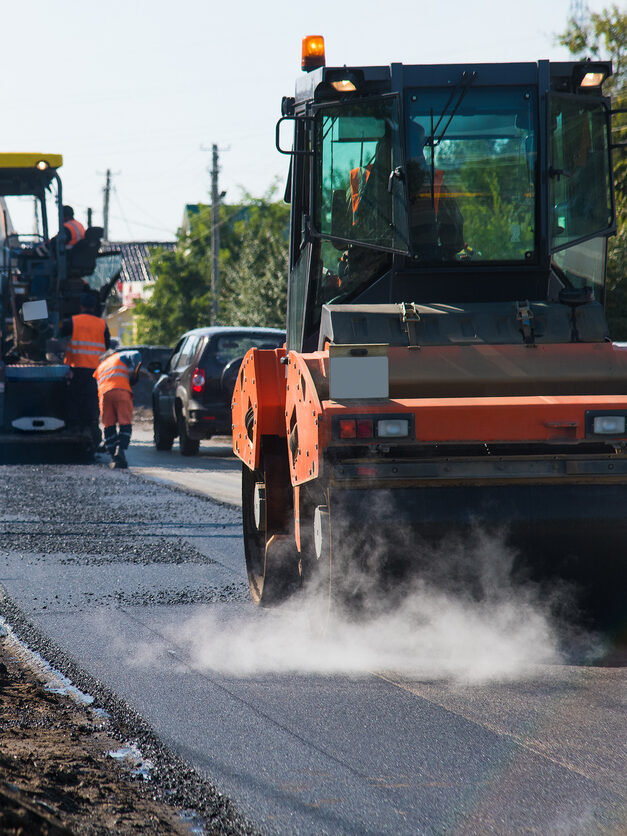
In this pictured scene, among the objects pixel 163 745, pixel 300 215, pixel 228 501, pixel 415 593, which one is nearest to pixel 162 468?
pixel 228 501

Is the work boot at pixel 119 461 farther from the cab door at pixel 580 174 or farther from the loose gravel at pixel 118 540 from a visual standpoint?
the cab door at pixel 580 174

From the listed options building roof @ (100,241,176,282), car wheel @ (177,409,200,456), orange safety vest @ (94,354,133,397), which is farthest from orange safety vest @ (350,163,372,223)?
building roof @ (100,241,176,282)

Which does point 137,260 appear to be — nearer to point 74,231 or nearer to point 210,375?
point 74,231

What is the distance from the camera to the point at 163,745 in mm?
4430

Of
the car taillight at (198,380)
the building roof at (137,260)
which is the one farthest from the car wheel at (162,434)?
the building roof at (137,260)

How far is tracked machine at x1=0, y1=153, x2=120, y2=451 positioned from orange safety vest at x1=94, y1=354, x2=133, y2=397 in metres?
0.66

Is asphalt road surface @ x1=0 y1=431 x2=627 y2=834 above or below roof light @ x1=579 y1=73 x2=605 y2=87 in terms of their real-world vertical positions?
below

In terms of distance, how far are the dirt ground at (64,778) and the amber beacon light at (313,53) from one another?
3.57 m

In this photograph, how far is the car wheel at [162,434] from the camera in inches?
737

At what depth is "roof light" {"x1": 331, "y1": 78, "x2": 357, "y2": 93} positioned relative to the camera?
6.42 m

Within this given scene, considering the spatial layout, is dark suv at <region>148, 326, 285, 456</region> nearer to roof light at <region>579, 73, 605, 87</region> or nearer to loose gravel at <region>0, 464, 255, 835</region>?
loose gravel at <region>0, 464, 255, 835</region>

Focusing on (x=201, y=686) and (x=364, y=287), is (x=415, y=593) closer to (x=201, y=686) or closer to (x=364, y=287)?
(x=201, y=686)

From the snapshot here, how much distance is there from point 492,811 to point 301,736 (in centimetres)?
102

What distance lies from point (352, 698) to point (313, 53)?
3.49 metres
